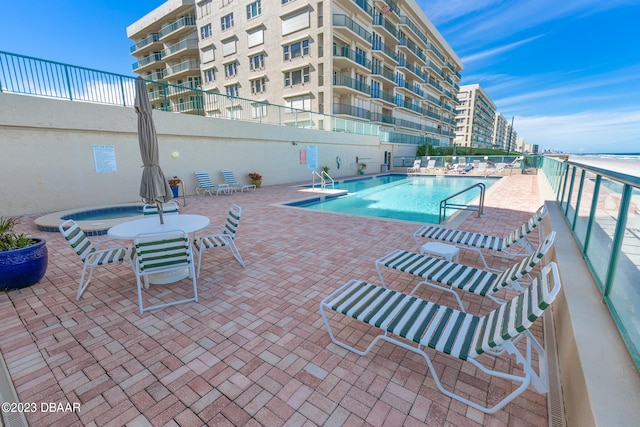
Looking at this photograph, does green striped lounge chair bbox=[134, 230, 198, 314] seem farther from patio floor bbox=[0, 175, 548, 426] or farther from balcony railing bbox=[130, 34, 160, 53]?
balcony railing bbox=[130, 34, 160, 53]

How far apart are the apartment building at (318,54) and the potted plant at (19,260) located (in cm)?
2118

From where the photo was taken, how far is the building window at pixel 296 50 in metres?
22.4

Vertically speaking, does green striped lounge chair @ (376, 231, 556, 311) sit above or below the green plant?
below

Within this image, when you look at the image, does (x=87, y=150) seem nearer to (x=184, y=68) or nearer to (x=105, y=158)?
(x=105, y=158)

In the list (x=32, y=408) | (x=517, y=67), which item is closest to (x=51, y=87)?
(x=32, y=408)

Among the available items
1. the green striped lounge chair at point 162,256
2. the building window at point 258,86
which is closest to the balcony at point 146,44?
the building window at point 258,86

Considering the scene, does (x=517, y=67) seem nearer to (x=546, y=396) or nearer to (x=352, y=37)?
(x=352, y=37)

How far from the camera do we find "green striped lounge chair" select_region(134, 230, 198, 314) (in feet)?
9.72

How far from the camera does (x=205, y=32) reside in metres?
27.6

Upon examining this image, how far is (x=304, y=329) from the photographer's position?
267 cm

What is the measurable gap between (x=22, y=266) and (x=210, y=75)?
97.7ft

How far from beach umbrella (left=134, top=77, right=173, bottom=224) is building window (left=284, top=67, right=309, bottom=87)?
2120cm

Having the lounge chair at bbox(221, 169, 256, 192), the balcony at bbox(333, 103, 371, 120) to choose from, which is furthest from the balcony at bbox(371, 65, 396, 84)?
the lounge chair at bbox(221, 169, 256, 192)

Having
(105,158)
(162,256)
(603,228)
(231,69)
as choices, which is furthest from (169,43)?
(603,228)
